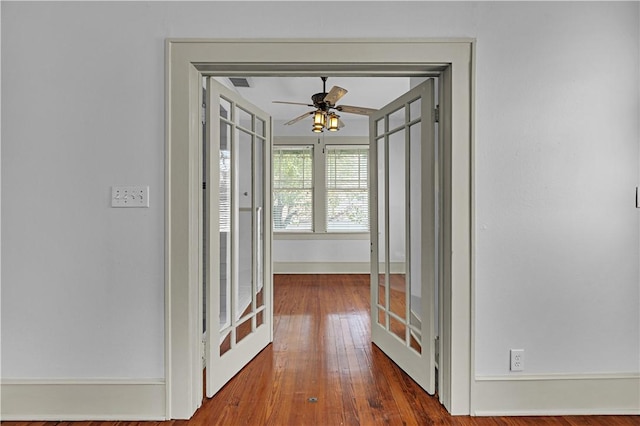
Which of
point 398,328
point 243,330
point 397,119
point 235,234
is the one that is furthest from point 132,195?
point 398,328

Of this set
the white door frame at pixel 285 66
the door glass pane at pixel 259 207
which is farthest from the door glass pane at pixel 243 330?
the white door frame at pixel 285 66

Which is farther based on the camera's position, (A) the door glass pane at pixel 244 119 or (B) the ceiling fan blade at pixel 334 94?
(B) the ceiling fan blade at pixel 334 94

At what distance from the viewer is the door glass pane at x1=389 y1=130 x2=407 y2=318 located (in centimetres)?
239

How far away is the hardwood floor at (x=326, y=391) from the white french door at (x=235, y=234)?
0.54 feet

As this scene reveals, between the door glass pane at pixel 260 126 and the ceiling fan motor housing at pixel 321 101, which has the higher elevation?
the ceiling fan motor housing at pixel 321 101

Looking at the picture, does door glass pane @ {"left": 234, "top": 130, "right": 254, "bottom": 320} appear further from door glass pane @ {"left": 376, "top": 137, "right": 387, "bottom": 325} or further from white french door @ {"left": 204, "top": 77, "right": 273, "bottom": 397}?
door glass pane @ {"left": 376, "top": 137, "right": 387, "bottom": 325}

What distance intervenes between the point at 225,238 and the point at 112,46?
4.05ft

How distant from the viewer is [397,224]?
246 centimetres

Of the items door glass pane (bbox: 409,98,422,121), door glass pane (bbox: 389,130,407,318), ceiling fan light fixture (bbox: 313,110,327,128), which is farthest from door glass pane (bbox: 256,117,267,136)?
ceiling fan light fixture (bbox: 313,110,327,128)

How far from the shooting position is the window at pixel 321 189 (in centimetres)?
601

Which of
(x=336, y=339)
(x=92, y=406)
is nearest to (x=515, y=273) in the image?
(x=336, y=339)

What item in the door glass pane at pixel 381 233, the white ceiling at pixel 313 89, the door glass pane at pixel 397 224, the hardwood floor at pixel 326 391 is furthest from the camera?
the white ceiling at pixel 313 89

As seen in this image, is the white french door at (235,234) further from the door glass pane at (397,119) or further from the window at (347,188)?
the window at (347,188)

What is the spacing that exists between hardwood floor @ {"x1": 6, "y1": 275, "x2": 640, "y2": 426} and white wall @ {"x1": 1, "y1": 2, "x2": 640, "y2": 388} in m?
0.45
